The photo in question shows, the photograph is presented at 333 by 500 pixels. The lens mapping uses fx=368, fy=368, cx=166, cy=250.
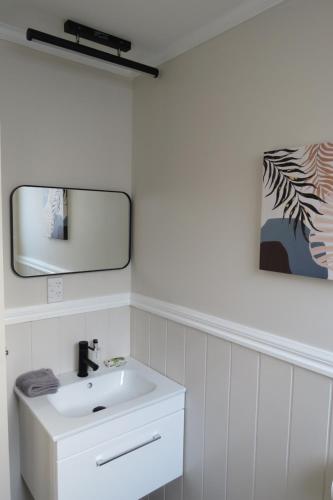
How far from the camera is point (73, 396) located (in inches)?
72.7

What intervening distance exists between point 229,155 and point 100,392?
4.47 feet

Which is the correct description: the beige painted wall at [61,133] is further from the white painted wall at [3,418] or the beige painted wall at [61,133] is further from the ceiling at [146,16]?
the white painted wall at [3,418]

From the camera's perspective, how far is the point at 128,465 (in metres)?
1.62

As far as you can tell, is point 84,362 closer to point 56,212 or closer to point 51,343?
point 51,343

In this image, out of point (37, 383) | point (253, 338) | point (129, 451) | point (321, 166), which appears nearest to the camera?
point (321, 166)

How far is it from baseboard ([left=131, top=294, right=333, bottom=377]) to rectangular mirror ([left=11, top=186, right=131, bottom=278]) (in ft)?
1.27

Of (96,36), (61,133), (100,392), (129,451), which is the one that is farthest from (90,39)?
(129,451)

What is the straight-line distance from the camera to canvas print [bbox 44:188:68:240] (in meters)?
1.81

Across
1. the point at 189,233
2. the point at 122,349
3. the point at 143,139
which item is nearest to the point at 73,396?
the point at 122,349

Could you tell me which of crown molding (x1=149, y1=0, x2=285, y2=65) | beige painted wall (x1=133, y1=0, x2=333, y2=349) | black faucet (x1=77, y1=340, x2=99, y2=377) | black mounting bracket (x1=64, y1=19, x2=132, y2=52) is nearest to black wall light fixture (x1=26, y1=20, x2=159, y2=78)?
black mounting bracket (x1=64, y1=19, x2=132, y2=52)

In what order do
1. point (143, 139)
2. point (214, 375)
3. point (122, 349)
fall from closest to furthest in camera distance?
point (214, 375), point (143, 139), point (122, 349)

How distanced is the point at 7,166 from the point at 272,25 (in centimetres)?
125

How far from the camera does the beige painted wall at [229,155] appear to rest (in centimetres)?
126

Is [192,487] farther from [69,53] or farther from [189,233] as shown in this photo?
[69,53]
